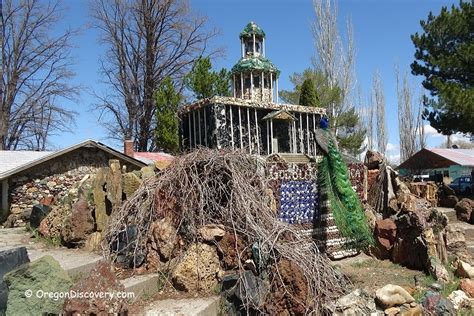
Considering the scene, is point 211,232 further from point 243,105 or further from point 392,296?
point 243,105

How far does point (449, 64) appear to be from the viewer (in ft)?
49.9

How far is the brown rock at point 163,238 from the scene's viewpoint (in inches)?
211

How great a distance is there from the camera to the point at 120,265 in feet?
17.4

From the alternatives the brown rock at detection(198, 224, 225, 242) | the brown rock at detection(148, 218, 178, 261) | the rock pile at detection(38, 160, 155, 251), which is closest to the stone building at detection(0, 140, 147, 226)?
the rock pile at detection(38, 160, 155, 251)

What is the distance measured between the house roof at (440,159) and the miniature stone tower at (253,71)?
1384 centimetres

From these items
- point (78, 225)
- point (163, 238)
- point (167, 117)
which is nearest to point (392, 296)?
point (163, 238)

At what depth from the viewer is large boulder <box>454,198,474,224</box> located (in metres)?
11.8

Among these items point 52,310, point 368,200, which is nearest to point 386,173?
point 368,200

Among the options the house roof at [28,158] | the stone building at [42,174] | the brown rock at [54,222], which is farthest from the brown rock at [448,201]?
the brown rock at [54,222]

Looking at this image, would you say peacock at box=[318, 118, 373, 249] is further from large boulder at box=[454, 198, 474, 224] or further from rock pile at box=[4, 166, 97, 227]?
rock pile at box=[4, 166, 97, 227]

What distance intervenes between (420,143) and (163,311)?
32.6 m

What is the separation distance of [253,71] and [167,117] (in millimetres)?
9735

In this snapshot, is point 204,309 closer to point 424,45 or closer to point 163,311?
point 163,311

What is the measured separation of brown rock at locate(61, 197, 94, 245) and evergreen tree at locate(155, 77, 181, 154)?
14.3 meters
